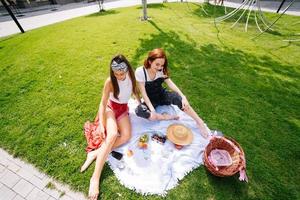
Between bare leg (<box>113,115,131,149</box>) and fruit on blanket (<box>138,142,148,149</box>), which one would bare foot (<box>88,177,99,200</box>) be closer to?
bare leg (<box>113,115,131,149</box>)

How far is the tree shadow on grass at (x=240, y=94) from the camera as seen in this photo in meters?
3.38

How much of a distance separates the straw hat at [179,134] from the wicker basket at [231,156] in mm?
419

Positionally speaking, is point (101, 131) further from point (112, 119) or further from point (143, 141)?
point (143, 141)

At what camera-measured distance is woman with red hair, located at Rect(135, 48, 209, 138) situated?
348 cm

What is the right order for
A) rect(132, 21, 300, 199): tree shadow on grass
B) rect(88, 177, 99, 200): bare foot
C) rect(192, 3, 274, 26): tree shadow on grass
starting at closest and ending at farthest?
rect(88, 177, 99, 200): bare foot
rect(132, 21, 300, 199): tree shadow on grass
rect(192, 3, 274, 26): tree shadow on grass

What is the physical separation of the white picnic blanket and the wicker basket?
0.26 m

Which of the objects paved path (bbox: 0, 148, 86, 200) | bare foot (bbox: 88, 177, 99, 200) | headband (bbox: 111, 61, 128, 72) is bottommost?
paved path (bbox: 0, 148, 86, 200)

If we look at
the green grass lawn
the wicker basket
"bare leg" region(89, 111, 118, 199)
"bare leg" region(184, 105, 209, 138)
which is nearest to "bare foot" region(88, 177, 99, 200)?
"bare leg" region(89, 111, 118, 199)

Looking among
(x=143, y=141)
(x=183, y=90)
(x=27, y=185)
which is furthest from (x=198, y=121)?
(x=27, y=185)

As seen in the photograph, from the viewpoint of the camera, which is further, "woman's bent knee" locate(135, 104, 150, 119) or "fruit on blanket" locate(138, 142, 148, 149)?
"woman's bent knee" locate(135, 104, 150, 119)

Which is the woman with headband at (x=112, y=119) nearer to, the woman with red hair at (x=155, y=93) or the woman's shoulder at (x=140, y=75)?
the woman's shoulder at (x=140, y=75)

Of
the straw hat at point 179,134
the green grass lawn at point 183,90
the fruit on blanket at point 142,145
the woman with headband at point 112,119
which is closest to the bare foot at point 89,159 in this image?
the woman with headband at point 112,119

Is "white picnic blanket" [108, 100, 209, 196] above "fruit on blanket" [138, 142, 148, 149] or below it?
below

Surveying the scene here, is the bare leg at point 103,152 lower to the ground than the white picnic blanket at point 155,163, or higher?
higher
